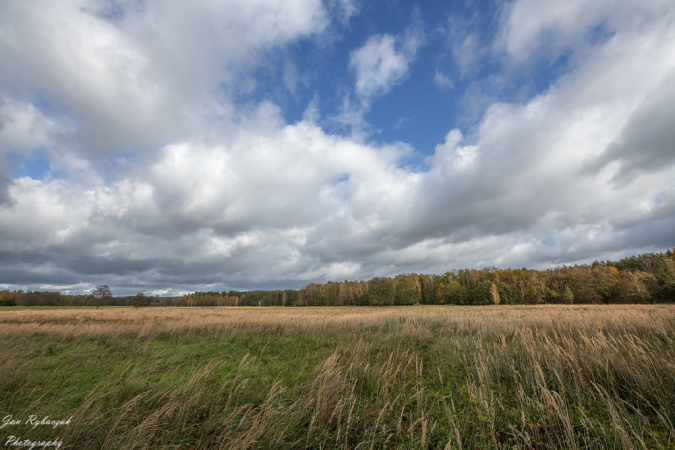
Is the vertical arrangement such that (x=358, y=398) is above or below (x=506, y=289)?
above

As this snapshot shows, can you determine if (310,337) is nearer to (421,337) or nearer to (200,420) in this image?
(421,337)

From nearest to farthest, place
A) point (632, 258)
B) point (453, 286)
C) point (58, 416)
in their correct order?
point (58, 416), point (453, 286), point (632, 258)

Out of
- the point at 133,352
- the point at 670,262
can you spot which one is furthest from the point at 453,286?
the point at 133,352

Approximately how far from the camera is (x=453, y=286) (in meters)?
89.5

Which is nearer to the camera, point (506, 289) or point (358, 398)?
point (358, 398)

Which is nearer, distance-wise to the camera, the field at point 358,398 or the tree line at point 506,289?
the field at point 358,398

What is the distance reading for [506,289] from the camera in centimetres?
7962

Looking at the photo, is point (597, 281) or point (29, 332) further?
point (597, 281)

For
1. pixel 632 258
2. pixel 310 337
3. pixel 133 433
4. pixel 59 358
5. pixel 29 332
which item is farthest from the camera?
pixel 632 258

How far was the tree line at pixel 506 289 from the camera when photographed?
63.9 meters

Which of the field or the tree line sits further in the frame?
the tree line

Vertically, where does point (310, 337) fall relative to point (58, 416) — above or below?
below

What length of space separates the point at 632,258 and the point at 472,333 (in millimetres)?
129726

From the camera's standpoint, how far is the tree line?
63.9m
